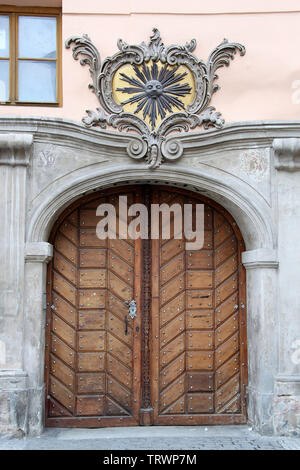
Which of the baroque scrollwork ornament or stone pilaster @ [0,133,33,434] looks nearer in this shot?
stone pilaster @ [0,133,33,434]

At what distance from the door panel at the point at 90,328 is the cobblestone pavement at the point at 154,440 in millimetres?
247

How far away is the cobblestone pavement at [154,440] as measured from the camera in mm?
5730

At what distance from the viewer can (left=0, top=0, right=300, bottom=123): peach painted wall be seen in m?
6.38

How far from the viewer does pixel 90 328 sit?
6559 millimetres

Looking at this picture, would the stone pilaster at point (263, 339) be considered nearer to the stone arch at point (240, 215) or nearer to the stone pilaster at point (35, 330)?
the stone arch at point (240, 215)

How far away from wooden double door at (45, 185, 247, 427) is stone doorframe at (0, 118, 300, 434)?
0.28 meters

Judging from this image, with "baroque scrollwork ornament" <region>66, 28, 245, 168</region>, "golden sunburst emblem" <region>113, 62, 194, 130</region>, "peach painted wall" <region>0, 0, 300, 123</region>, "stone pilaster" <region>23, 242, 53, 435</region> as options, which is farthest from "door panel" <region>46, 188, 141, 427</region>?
"peach painted wall" <region>0, 0, 300, 123</region>

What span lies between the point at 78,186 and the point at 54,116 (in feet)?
2.52

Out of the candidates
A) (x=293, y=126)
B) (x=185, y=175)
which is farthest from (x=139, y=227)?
(x=293, y=126)

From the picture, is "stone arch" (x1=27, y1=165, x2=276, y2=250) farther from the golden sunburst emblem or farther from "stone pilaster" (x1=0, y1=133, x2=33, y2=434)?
the golden sunburst emblem

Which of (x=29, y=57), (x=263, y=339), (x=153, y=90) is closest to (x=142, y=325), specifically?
(x=263, y=339)

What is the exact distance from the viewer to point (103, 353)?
21.5ft

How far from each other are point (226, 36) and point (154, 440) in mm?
4195

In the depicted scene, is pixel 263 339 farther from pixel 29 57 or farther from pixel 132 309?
pixel 29 57
